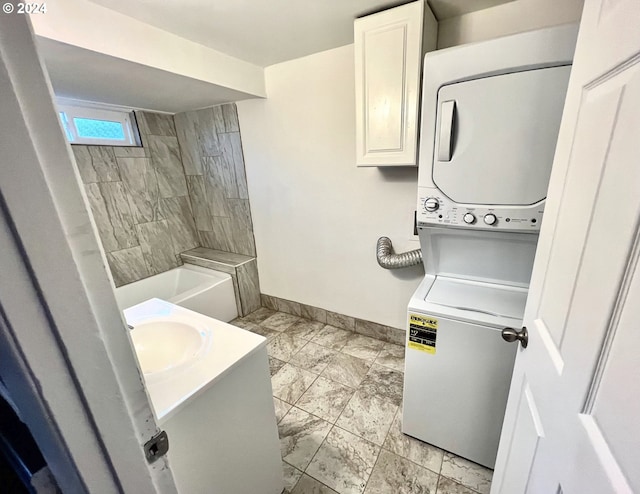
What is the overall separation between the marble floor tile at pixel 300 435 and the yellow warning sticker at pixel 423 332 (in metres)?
0.78

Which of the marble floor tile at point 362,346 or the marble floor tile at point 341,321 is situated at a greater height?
the marble floor tile at point 341,321

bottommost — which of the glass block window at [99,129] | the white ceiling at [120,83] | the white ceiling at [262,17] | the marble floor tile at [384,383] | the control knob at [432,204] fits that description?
the marble floor tile at [384,383]

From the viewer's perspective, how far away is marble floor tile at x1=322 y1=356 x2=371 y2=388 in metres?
1.96

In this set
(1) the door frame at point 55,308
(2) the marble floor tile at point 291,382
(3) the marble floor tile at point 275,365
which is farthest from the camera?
(3) the marble floor tile at point 275,365

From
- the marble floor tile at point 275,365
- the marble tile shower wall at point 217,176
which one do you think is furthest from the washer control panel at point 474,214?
the marble tile shower wall at point 217,176

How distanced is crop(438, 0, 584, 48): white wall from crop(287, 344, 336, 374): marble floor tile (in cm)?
225

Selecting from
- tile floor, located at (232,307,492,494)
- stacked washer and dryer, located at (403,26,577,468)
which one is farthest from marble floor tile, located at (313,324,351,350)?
stacked washer and dryer, located at (403,26,577,468)

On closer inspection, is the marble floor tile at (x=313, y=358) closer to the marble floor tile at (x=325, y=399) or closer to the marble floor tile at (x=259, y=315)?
the marble floor tile at (x=325, y=399)

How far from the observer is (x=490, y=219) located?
1185 millimetres

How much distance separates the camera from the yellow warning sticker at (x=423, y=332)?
126 centimetres

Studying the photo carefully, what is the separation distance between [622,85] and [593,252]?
0.93ft

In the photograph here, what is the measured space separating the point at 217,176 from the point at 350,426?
250 centimetres

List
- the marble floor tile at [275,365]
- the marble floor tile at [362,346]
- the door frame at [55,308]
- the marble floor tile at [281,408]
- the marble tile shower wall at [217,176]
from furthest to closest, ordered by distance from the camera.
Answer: the marble tile shower wall at [217,176] → the marble floor tile at [362,346] → the marble floor tile at [275,365] → the marble floor tile at [281,408] → the door frame at [55,308]

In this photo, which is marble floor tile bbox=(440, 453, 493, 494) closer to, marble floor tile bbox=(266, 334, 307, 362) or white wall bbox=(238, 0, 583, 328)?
white wall bbox=(238, 0, 583, 328)
